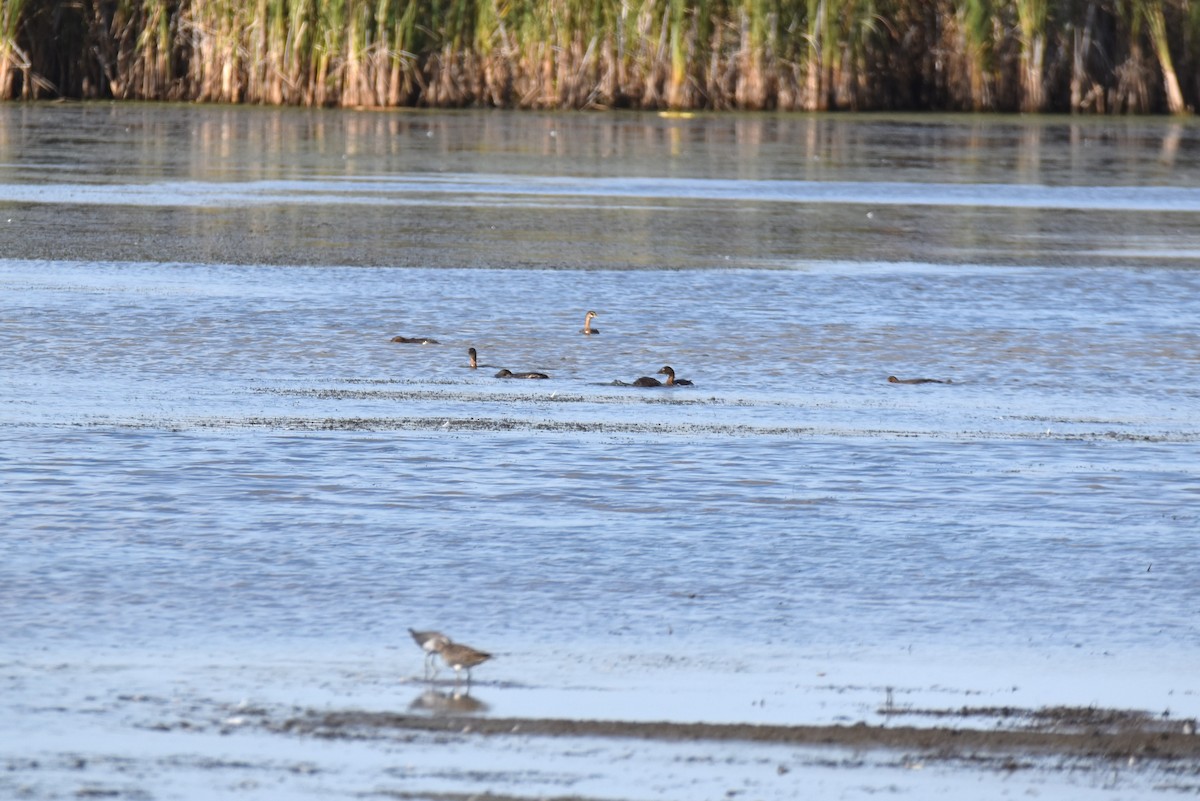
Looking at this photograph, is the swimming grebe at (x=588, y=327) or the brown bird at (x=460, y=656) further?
the swimming grebe at (x=588, y=327)

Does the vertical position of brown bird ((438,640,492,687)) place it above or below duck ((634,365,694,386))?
above

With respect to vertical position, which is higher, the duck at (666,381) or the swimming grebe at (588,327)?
the swimming grebe at (588,327)

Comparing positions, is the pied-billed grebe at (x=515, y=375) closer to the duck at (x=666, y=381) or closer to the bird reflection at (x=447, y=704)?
the duck at (x=666, y=381)

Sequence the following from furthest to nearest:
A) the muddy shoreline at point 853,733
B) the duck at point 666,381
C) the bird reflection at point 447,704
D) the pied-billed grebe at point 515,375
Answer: the pied-billed grebe at point 515,375 < the duck at point 666,381 < the bird reflection at point 447,704 < the muddy shoreline at point 853,733

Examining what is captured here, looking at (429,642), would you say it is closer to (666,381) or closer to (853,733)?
(853,733)

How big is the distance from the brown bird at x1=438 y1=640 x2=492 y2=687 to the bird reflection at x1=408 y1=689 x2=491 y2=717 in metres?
0.06

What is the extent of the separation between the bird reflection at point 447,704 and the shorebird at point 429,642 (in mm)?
109

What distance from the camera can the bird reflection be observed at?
4.38 m

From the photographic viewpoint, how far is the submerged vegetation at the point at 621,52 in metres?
28.4

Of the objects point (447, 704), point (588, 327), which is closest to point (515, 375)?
point (588, 327)

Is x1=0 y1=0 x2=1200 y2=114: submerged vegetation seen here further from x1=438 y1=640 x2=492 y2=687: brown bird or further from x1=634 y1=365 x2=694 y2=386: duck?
x1=438 y1=640 x2=492 y2=687: brown bird

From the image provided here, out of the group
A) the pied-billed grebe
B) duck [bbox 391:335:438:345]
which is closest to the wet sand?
the pied-billed grebe

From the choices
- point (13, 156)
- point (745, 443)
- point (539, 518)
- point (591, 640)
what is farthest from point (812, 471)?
point (13, 156)

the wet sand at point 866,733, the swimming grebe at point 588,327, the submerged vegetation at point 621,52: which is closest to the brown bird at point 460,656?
the wet sand at point 866,733
